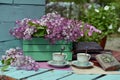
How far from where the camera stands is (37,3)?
1862mm

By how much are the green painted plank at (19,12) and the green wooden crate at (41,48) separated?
0.20 meters

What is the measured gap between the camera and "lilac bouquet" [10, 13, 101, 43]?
1.66 m

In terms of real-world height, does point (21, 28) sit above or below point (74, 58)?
above

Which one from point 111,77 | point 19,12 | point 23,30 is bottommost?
point 111,77

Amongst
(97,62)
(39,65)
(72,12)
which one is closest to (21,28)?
(39,65)

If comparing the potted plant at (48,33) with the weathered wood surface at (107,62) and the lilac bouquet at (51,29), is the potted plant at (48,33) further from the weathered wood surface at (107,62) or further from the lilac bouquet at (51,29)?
the weathered wood surface at (107,62)

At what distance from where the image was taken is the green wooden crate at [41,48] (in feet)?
5.64

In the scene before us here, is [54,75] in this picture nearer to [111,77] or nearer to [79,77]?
[79,77]

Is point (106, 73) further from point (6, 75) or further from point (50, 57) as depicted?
point (6, 75)

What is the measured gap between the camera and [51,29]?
5.46ft

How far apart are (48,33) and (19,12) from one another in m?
0.29

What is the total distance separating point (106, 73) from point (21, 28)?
1.74 ft

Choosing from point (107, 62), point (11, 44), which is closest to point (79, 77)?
point (107, 62)

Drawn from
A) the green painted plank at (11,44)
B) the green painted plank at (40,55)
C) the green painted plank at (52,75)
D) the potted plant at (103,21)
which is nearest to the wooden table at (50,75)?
the green painted plank at (52,75)
